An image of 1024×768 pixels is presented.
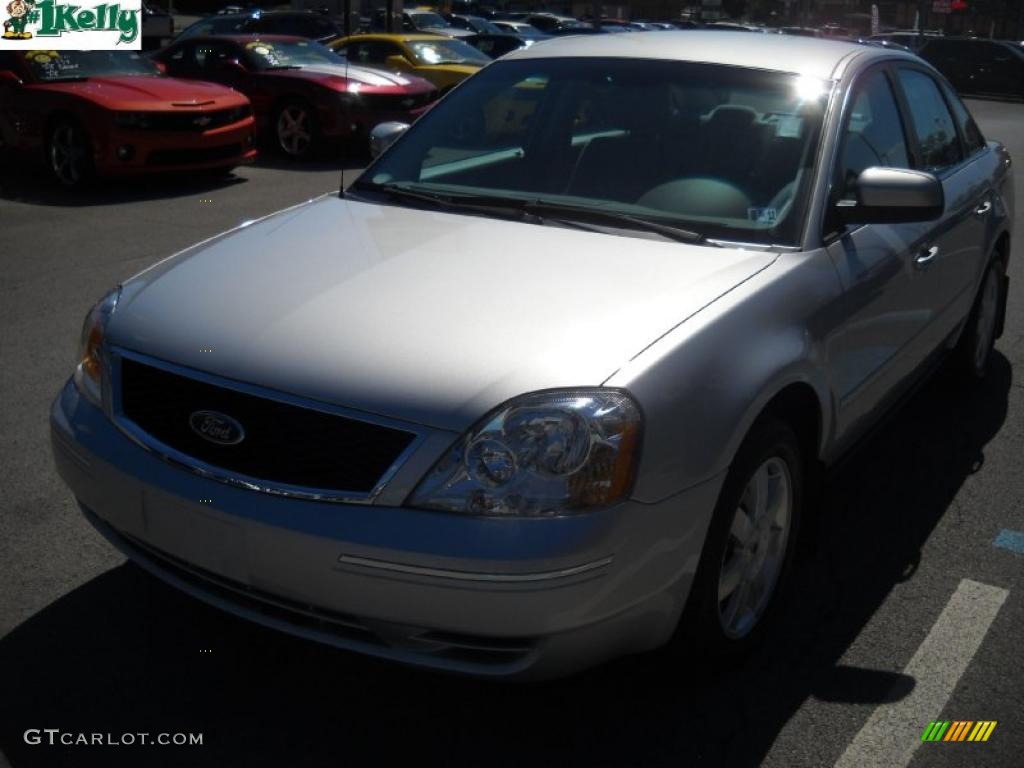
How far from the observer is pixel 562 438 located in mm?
2635

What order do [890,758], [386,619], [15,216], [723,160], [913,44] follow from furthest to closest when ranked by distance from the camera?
[913,44], [15,216], [723,160], [890,758], [386,619]

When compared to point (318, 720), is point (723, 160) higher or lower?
higher

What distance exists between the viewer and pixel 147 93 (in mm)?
11039

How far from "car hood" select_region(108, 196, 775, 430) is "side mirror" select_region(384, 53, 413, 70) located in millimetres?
13579

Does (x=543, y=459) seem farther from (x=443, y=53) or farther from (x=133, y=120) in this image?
(x=443, y=53)

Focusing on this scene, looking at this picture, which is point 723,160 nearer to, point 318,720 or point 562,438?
point 562,438

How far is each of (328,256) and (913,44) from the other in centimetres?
3579

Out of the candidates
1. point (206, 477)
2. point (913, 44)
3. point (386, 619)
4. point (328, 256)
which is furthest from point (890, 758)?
point (913, 44)

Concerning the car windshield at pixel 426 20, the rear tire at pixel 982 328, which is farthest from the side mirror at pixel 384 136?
the car windshield at pixel 426 20

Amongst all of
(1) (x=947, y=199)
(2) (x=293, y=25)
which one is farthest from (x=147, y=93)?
(2) (x=293, y=25)

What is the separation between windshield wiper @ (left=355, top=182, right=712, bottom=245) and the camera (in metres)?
3.60

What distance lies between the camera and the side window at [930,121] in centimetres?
470

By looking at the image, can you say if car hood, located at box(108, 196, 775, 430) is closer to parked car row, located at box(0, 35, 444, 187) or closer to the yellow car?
parked car row, located at box(0, 35, 444, 187)

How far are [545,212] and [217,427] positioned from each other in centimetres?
143
